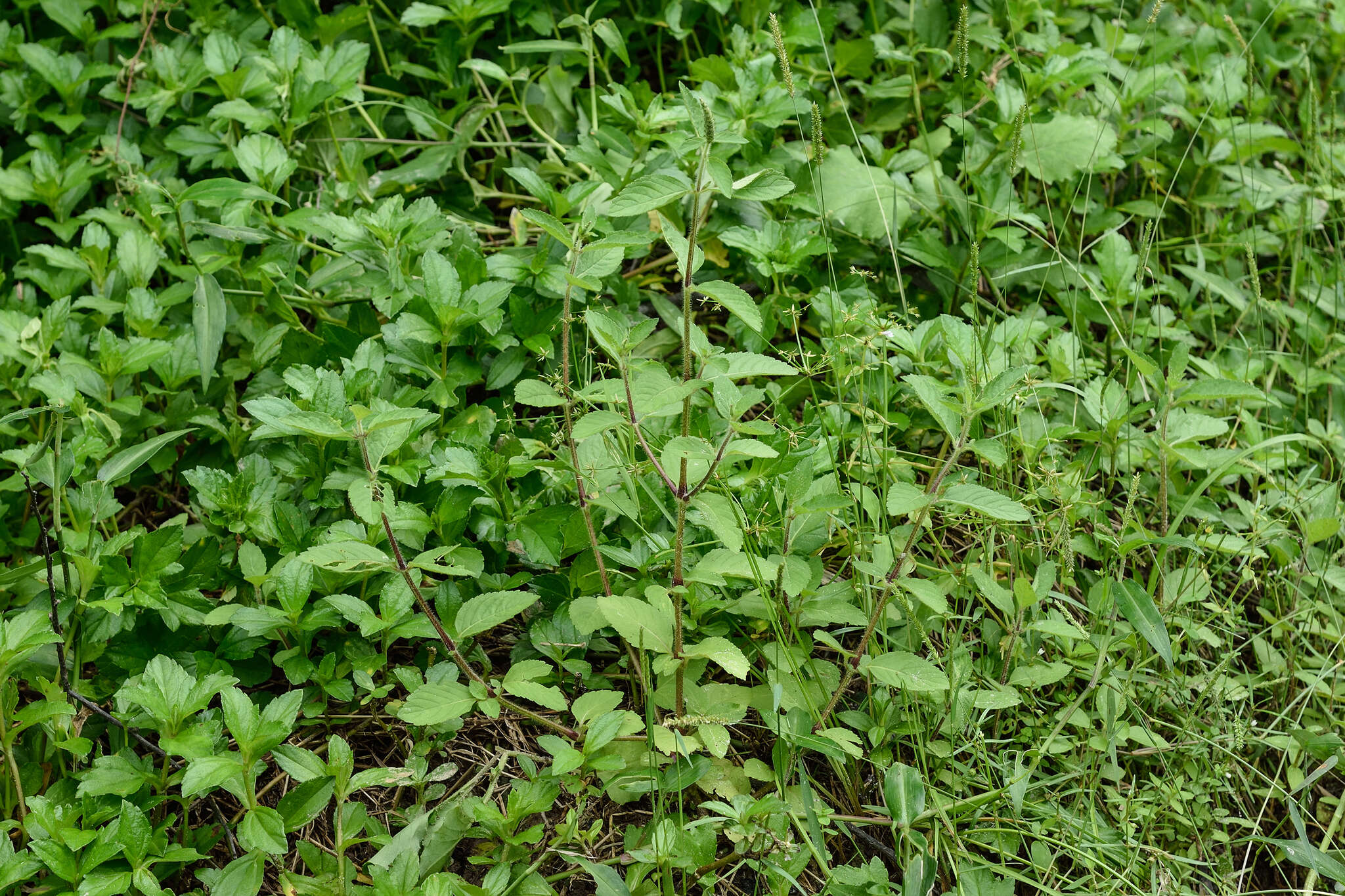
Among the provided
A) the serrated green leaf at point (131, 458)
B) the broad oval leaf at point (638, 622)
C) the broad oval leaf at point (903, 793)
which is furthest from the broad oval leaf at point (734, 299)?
the serrated green leaf at point (131, 458)

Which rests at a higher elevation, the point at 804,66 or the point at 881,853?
the point at 804,66

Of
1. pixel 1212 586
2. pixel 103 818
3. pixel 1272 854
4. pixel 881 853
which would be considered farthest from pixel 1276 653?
pixel 103 818

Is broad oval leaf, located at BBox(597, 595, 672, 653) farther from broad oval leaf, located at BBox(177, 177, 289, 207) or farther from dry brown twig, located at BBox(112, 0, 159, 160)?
dry brown twig, located at BBox(112, 0, 159, 160)

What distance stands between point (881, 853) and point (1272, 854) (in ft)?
2.27

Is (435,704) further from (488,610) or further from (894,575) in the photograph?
(894,575)

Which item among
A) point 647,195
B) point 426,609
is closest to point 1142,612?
point 647,195

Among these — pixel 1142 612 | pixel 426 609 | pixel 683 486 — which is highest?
pixel 683 486

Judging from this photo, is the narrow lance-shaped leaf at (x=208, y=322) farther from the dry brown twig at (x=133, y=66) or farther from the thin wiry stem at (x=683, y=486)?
the thin wiry stem at (x=683, y=486)

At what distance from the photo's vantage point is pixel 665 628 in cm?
162

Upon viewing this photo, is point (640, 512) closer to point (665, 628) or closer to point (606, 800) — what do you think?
point (665, 628)

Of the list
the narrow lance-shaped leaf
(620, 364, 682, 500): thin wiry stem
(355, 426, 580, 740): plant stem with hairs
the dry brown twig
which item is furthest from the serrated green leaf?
the dry brown twig

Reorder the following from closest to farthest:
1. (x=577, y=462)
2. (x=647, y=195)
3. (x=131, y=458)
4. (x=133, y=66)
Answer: (x=647, y=195) → (x=577, y=462) → (x=131, y=458) → (x=133, y=66)

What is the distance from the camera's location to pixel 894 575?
1617 mm

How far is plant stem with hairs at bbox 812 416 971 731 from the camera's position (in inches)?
61.4
